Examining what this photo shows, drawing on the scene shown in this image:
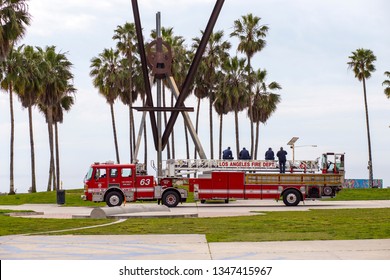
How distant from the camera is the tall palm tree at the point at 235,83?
273 feet

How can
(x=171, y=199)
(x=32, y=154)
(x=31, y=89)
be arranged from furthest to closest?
(x=32, y=154) → (x=31, y=89) → (x=171, y=199)

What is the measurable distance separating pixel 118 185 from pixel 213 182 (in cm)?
520

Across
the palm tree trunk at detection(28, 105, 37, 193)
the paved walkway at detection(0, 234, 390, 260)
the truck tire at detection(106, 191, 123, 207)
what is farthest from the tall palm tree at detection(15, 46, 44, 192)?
the paved walkway at detection(0, 234, 390, 260)

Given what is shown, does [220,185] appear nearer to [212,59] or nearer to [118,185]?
[118,185]

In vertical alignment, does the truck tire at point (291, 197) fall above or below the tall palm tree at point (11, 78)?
below

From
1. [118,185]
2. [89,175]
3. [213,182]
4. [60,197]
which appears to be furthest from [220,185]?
[60,197]

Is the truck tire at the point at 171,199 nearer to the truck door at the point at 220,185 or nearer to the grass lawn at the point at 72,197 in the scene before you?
the truck door at the point at 220,185

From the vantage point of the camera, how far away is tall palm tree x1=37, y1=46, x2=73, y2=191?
73.0 m

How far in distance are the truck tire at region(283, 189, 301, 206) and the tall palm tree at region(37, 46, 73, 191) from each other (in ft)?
117

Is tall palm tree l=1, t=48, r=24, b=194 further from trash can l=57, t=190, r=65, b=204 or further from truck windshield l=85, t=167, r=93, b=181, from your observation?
truck windshield l=85, t=167, r=93, b=181

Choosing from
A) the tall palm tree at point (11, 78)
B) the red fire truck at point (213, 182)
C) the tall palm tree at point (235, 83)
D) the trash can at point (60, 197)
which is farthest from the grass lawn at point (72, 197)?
Result: the tall palm tree at point (235, 83)

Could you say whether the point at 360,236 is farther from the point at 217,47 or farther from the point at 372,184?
the point at 217,47

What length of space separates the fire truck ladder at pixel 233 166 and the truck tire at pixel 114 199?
4046 mm

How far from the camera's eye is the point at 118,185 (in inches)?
1569
